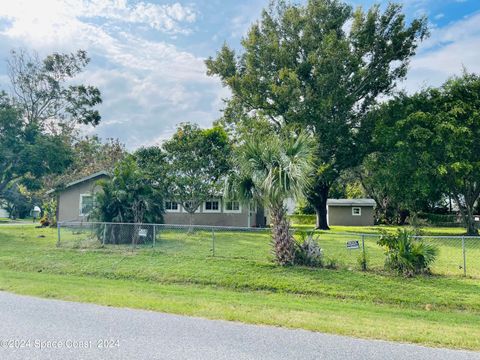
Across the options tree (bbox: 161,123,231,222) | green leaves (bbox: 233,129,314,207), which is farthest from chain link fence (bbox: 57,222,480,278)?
tree (bbox: 161,123,231,222)

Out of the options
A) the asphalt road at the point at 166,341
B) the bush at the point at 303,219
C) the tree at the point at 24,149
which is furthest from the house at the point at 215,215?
the asphalt road at the point at 166,341

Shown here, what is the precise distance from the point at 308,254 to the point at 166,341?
7.09 m

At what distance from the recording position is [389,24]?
27625 mm

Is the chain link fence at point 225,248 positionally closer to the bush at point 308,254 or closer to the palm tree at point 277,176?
the bush at point 308,254

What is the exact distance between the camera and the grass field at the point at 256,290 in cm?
639

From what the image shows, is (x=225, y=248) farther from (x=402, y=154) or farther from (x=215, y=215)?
(x=402, y=154)

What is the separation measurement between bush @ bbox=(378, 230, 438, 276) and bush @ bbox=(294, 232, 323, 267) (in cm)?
185

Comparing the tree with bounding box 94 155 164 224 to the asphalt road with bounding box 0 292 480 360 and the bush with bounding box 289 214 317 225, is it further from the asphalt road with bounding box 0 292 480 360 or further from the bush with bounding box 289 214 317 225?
the bush with bounding box 289 214 317 225

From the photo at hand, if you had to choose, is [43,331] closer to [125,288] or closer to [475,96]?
[125,288]

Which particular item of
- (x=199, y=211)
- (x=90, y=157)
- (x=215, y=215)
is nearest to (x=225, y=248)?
(x=215, y=215)

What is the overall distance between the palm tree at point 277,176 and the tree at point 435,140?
14262 mm

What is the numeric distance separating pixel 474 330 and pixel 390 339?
1937 mm

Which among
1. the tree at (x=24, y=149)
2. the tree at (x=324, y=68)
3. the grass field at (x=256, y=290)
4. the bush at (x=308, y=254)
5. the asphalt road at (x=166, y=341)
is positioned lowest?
the grass field at (x=256, y=290)

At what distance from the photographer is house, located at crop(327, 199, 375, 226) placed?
40.7 metres
